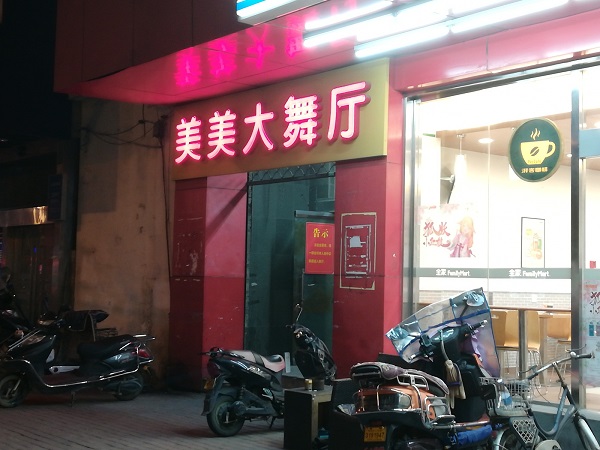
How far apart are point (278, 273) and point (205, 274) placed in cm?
172

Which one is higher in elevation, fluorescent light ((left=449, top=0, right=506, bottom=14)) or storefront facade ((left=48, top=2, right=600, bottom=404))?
fluorescent light ((left=449, top=0, right=506, bottom=14))

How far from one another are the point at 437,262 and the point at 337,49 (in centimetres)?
258

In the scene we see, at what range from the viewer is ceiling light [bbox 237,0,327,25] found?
24.4 feet

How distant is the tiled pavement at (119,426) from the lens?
8570 millimetres

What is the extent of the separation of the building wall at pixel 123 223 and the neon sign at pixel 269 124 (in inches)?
34.8

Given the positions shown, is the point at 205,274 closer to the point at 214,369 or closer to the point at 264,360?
the point at 264,360

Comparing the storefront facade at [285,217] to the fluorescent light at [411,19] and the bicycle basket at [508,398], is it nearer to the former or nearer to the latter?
the fluorescent light at [411,19]

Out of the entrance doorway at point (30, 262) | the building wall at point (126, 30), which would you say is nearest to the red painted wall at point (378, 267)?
the building wall at point (126, 30)

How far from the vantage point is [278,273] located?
13250 millimetres

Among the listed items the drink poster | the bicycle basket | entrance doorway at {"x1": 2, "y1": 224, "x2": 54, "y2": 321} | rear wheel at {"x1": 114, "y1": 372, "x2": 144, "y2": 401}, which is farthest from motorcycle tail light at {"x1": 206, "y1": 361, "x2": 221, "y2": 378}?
entrance doorway at {"x1": 2, "y1": 224, "x2": 54, "y2": 321}

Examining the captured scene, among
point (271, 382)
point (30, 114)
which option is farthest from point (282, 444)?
point (30, 114)

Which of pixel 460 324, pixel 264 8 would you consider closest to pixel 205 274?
pixel 264 8

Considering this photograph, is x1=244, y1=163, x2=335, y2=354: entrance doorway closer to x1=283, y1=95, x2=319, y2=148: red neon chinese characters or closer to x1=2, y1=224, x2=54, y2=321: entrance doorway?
x1=283, y1=95, x2=319, y2=148: red neon chinese characters

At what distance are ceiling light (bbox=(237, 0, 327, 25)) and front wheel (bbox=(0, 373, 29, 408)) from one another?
5678 mm
